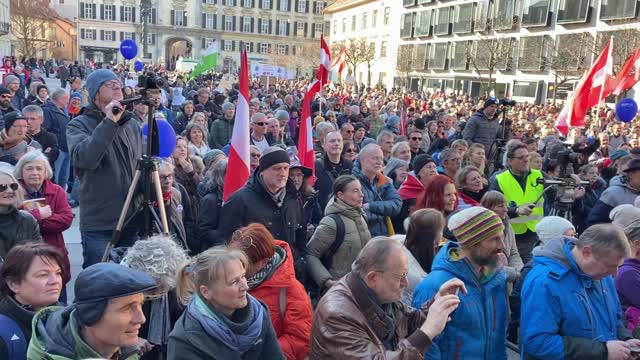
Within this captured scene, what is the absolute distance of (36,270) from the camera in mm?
2848

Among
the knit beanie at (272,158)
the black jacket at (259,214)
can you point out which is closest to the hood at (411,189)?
→ the black jacket at (259,214)

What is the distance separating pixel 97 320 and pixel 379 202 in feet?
11.2

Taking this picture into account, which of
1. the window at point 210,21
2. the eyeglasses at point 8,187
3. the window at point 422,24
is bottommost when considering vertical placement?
the eyeglasses at point 8,187

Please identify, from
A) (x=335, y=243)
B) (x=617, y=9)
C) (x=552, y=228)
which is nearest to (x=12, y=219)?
(x=335, y=243)

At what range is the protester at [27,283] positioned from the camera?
2.74m

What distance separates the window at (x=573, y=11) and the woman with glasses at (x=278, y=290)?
33.7 metres

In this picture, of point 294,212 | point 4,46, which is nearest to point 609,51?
point 294,212

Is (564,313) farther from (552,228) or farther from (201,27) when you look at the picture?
(201,27)

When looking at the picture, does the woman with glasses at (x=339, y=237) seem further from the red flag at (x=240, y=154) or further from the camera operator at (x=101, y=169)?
the camera operator at (x=101, y=169)

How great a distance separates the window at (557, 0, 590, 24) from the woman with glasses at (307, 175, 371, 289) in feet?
106

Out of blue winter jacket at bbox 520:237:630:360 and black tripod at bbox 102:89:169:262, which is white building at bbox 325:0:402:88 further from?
blue winter jacket at bbox 520:237:630:360

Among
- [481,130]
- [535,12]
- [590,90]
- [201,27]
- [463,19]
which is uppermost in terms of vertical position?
[201,27]

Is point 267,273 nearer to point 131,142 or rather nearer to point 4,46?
point 131,142

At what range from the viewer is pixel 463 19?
44281 millimetres
